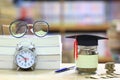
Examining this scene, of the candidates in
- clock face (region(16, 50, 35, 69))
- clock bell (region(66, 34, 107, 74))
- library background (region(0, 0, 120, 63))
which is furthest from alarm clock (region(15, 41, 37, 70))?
library background (region(0, 0, 120, 63))

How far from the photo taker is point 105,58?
9.95 feet

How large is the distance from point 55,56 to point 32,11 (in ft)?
5.55

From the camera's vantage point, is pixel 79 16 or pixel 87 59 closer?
Answer: pixel 87 59

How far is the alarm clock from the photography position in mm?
1288

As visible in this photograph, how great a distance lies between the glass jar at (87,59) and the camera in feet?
4.04

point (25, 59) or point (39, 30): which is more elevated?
point (39, 30)

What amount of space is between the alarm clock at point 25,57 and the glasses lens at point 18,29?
73mm

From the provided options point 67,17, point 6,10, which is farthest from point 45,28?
point 67,17

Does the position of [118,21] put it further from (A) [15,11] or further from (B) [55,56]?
(B) [55,56]

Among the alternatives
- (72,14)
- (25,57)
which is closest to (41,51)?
(25,57)

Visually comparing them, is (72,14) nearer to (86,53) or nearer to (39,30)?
(39,30)

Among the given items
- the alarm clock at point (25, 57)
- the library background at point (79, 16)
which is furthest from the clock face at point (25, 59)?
the library background at point (79, 16)

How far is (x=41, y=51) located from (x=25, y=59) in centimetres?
8

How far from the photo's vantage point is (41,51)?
132cm
